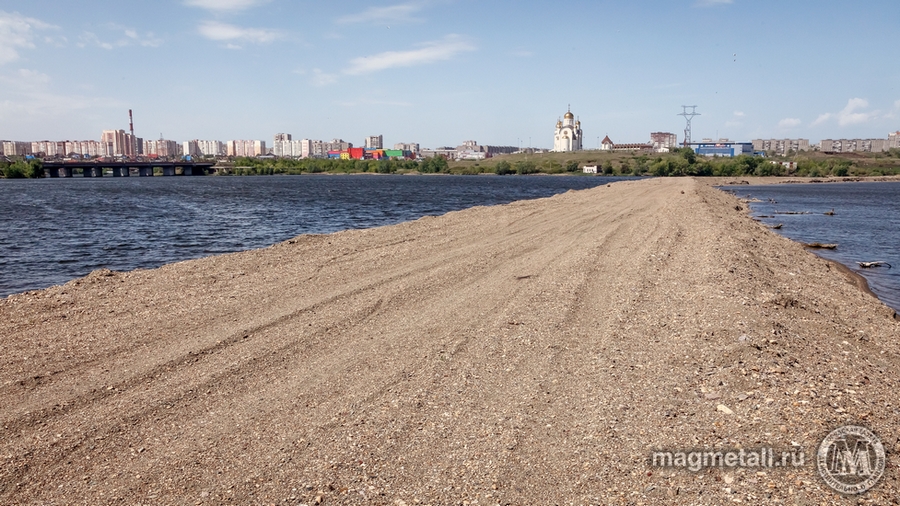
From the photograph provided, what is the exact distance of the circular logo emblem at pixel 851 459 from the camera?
5105 mm

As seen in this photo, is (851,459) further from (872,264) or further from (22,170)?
(22,170)

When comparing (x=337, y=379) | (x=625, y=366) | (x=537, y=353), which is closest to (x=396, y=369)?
(x=337, y=379)

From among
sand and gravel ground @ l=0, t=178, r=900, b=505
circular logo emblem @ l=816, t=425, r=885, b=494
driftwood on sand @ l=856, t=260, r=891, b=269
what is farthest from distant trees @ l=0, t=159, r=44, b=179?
circular logo emblem @ l=816, t=425, r=885, b=494

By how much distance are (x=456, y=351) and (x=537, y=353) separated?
1.18 meters

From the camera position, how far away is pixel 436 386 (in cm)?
750

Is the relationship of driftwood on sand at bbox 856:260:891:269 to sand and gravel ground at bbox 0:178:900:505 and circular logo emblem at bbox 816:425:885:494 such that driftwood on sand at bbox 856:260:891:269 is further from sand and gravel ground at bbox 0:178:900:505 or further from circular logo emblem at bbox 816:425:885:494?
circular logo emblem at bbox 816:425:885:494

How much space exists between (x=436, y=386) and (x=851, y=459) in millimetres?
4352

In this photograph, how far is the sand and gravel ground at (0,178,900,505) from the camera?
5387 mm

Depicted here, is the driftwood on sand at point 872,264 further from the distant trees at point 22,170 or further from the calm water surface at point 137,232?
the distant trees at point 22,170

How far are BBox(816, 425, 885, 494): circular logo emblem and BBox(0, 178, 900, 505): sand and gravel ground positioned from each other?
117 millimetres

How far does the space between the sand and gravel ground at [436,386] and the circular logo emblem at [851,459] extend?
0.12 metres

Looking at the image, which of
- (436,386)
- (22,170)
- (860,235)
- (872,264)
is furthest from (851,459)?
(22,170)

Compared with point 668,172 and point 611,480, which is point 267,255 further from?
point 668,172

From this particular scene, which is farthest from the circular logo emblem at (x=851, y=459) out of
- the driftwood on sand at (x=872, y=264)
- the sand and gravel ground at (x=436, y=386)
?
the driftwood on sand at (x=872, y=264)
